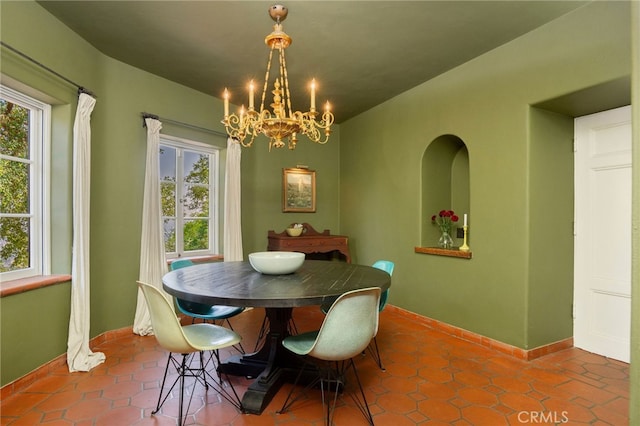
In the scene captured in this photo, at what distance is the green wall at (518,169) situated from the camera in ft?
8.14

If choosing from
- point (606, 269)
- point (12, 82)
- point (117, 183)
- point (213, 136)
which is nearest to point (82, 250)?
point (117, 183)

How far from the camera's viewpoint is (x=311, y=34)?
8.98 ft

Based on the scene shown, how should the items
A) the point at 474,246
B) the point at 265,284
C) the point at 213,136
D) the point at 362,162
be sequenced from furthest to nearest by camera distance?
the point at 362,162
the point at 213,136
the point at 474,246
the point at 265,284

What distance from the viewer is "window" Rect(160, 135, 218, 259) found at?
12.7 feet

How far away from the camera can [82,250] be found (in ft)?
8.84

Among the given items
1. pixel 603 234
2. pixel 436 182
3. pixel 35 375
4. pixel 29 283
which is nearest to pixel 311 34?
pixel 436 182

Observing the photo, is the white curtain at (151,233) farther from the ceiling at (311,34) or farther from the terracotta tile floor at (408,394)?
the ceiling at (311,34)

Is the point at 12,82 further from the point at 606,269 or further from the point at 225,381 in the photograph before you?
the point at 606,269

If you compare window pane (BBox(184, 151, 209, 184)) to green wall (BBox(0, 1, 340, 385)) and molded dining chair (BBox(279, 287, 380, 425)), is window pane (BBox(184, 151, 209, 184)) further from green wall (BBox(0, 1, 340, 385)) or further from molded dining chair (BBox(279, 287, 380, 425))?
molded dining chair (BBox(279, 287, 380, 425))

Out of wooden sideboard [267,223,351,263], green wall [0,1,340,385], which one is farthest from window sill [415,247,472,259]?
green wall [0,1,340,385]

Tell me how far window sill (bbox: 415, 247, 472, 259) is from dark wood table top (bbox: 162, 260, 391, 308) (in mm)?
1185

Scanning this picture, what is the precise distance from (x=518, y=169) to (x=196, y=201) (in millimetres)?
3396

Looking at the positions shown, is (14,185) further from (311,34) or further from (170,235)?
(311,34)

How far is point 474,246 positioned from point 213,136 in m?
3.12
